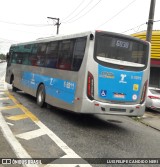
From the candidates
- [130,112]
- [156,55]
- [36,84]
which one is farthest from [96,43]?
[156,55]

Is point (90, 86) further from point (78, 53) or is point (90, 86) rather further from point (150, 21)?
point (150, 21)

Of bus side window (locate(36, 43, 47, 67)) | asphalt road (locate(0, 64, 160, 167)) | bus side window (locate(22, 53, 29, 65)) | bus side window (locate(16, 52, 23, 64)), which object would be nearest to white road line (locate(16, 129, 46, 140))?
asphalt road (locate(0, 64, 160, 167))

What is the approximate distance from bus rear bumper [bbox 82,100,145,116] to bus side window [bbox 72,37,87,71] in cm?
133

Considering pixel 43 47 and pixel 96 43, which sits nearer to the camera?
pixel 96 43

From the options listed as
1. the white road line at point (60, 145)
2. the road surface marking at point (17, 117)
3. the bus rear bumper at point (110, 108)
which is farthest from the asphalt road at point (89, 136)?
the bus rear bumper at point (110, 108)

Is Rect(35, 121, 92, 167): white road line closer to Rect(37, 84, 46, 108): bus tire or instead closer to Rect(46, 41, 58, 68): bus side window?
Rect(46, 41, 58, 68): bus side window

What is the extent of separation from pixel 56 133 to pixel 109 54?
3144 millimetres

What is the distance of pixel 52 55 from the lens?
13.6m

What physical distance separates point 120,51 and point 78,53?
138cm

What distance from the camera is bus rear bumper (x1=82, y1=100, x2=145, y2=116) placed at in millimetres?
10531

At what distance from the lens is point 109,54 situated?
10.8 m

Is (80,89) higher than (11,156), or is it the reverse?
(80,89)

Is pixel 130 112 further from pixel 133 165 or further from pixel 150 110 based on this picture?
pixel 150 110

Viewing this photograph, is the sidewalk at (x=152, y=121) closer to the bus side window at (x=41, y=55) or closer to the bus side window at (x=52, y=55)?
the bus side window at (x=52, y=55)
